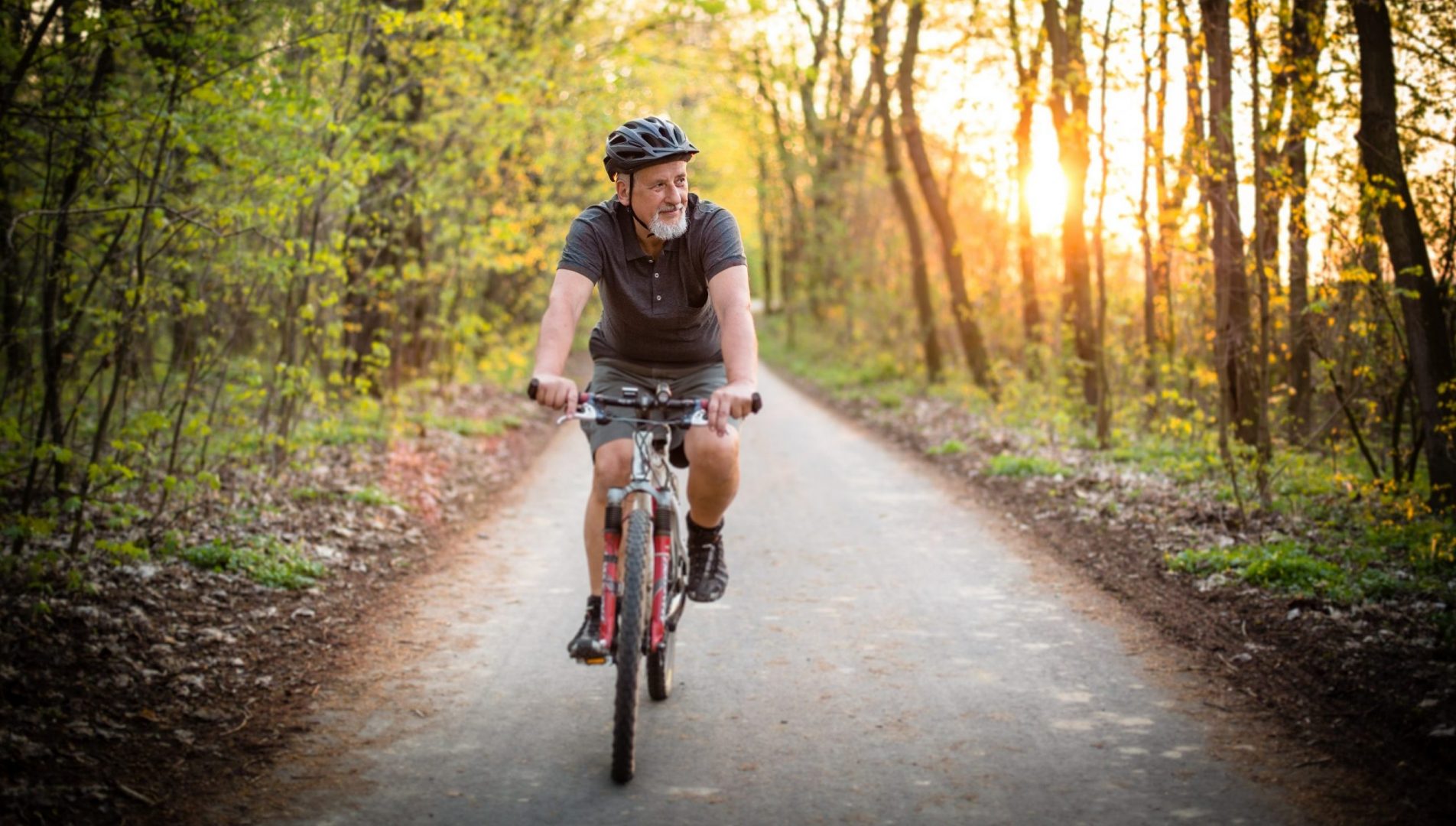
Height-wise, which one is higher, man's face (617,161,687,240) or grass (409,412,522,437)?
man's face (617,161,687,240)

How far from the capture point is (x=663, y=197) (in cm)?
434

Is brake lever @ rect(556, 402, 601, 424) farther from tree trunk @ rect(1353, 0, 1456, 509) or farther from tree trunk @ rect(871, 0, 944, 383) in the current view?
tree trunk @ rect(871, 0, 944, 383)

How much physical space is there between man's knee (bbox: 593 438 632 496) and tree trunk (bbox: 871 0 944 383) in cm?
1470

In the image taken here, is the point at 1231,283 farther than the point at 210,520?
Yes

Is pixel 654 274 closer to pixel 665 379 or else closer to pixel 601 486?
pixel 665 379

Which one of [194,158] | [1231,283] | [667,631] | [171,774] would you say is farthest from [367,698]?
[1231,283]

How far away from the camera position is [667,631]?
4.74 m

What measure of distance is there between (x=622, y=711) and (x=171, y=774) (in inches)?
64.9

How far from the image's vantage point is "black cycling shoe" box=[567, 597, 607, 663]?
13.5ft

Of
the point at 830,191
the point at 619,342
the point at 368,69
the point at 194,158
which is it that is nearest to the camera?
the point at 619,342

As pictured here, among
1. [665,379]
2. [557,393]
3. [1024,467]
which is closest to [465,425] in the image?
[1024,467]

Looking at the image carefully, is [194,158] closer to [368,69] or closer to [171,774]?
[368,69]

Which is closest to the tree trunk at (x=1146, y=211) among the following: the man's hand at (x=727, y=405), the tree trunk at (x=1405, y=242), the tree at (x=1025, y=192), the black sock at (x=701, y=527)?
the tree trunk at (x=1405, y=242)

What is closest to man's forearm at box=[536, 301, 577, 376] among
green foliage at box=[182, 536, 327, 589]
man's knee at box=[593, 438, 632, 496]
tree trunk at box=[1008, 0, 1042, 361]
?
man's knee at box=[593, 438, 632, 496]
